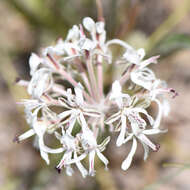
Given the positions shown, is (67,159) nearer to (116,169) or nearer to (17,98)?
(116,169)

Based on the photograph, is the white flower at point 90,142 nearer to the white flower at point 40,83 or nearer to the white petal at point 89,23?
the white flower at point 40,83

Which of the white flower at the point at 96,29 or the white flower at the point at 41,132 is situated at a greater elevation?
the white flower at the point at 96,29

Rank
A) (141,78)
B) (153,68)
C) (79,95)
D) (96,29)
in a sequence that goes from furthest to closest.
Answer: (153,68), (96,29), (141,78), (79,95)

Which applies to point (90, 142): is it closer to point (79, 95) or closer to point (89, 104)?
point (79, 95)

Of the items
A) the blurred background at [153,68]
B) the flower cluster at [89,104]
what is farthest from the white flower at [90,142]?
the blurred background at [153,68]

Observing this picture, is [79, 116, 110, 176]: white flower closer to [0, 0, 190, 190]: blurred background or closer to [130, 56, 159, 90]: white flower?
[130, 56, 159, 90]: white flower

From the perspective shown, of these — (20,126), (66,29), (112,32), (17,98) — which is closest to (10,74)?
(17,98)

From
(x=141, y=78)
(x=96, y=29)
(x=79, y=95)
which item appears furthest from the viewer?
(x=96, y=29)

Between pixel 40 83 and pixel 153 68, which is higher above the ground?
pixel 153 68

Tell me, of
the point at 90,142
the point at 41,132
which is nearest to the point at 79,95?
the point at 90,142

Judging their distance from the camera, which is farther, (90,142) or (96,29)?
(96,29)
